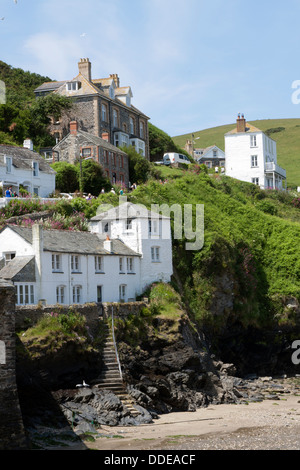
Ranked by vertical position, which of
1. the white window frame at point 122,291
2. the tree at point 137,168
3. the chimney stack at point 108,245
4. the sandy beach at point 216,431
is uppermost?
the tree at point 137,168

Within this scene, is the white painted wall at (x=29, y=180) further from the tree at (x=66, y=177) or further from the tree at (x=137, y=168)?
the tree at (x=137, y=168)

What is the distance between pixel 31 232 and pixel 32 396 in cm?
1059

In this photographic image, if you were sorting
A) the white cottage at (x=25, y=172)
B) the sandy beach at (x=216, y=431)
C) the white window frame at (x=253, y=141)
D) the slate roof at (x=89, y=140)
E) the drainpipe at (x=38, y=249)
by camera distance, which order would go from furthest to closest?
1. the white window frame at (x=253, y=141)
2. the slate roof at (x=89, y=140)
3. the white cottage at (x=25, y=172)
4. the drainpipe at (x=38, y=249)
5. the sandy beach at (x=216, y=431)

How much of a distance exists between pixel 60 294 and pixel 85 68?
43.2 meters

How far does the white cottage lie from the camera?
167 ft

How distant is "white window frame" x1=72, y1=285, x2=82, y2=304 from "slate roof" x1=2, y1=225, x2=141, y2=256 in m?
1.97

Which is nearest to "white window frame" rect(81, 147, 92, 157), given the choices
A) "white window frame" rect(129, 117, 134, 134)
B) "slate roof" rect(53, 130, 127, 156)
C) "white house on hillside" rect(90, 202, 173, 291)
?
"slate roof" rect(53, 130, 127, 156)

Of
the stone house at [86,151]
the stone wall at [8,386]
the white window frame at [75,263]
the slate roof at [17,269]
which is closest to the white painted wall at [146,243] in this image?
the white window frame at [75,263]

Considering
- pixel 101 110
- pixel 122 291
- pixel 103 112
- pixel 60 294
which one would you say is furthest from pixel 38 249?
pixel 103 112

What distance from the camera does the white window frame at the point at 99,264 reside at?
38294mm

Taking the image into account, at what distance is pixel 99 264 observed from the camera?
126 ft

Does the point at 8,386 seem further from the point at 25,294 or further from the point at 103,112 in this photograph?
the point at 103,112

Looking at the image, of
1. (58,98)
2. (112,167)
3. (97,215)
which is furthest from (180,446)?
(58,98)
